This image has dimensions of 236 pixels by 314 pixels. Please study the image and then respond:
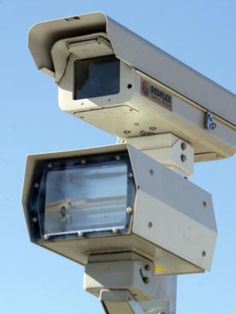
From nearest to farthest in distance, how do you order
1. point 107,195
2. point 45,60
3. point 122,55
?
point 107,195 < point 122,55 < point 45,60

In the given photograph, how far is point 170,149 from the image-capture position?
5.16 meters

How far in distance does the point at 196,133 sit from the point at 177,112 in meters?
0.19

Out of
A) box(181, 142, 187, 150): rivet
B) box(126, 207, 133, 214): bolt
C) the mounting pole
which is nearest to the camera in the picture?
box(126, 207, 133, 214): bolt

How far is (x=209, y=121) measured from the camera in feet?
17.4

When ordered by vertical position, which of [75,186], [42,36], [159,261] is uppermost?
[42,36]

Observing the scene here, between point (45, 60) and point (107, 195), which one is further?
point (45, 60)

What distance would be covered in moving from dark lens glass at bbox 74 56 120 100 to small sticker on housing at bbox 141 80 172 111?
0.11 metres

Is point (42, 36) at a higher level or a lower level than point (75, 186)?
higher

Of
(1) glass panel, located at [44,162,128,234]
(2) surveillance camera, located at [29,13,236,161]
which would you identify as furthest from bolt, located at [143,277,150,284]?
(2) surveillance camera, located at [29,13,236,161]

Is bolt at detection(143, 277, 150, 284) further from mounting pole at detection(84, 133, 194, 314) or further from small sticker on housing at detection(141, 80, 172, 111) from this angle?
small sticker on housing at detection(141, 80, 172, 111)

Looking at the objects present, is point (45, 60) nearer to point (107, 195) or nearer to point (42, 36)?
point (42, 36)

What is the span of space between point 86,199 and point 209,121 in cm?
97

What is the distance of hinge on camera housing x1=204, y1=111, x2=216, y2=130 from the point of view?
5285 mm

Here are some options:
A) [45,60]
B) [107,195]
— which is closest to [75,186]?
[107,195]
